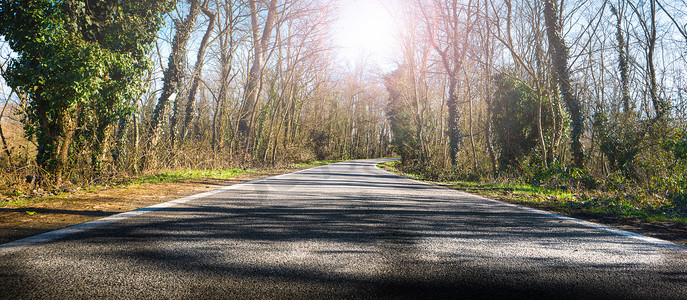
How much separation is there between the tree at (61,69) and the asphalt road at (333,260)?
397 centimetres

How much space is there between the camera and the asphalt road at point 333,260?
2.02m

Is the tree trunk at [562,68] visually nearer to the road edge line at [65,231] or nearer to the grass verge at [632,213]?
the grass verge at [632,213]

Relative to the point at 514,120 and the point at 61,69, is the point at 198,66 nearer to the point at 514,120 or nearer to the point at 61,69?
the point at 61,69

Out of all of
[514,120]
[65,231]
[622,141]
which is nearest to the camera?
[65,231]

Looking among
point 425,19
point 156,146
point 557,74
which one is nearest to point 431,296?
point 156,146

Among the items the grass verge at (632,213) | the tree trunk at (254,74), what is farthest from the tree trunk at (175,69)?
A: the grass verge at (632,213)

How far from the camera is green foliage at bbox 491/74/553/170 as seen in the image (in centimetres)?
1327

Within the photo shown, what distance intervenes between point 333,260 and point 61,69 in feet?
21.3

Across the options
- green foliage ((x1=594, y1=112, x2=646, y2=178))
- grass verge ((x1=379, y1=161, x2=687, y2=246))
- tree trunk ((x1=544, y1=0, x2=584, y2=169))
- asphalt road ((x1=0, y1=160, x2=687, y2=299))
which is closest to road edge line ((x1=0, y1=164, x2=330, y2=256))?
asphalt road ((x1=0, y1=160, x2=687, y2=299))

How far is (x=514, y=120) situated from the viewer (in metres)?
13.7

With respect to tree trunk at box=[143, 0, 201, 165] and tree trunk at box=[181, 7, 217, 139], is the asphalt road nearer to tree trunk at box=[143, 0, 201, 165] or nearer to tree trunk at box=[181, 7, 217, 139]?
tree trunk at box=[143, 0, 201, 165]

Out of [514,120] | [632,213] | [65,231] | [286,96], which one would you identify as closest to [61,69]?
[65,231]

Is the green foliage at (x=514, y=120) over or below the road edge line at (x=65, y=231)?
over

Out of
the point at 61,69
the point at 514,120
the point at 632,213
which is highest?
the point at 514,120
